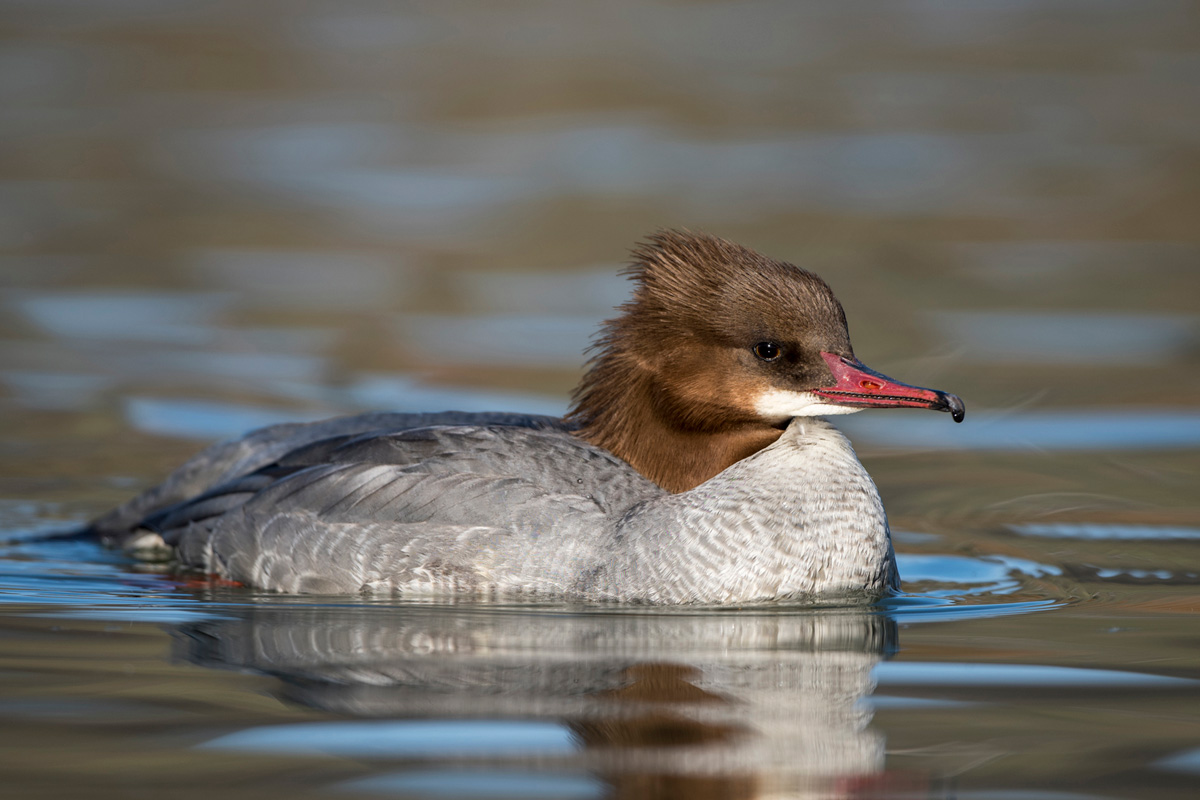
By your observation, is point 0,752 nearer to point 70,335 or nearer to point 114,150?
point 70,335

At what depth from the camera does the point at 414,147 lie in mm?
18922

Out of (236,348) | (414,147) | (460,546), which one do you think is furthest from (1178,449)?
(414,147)

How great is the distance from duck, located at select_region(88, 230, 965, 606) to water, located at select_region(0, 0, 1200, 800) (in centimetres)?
22

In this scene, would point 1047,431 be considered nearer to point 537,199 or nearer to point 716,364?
point 716,364

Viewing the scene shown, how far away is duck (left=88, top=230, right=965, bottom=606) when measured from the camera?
255 inches

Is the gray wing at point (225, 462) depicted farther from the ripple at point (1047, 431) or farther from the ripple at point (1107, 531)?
the ripple at point (1047, 431)

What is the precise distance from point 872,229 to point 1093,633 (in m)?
9.00

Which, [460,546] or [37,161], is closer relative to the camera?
[460,546]

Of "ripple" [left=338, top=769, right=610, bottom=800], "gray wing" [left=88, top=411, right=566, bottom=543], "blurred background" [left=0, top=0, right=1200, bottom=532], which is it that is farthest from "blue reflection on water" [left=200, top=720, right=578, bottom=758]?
"blurred background" [left=0, top=0, right=1200, bottom=532]

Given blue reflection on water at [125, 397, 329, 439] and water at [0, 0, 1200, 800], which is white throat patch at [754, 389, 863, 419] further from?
blue reflection on water at [125, 397, 329, 439]

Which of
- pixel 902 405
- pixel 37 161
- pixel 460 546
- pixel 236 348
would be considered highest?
pixel 37 161

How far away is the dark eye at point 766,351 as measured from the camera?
654 centimetres

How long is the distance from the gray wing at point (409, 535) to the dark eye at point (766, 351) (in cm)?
87

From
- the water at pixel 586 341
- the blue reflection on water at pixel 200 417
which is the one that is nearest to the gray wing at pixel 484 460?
the water at pixel 586 341
